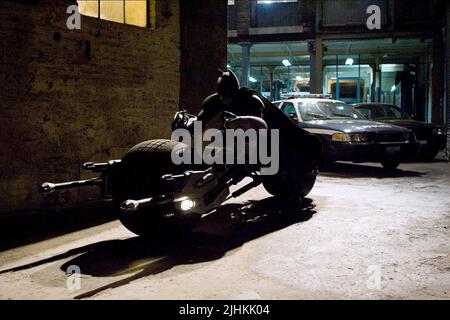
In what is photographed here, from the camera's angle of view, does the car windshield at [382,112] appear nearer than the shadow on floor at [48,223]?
No

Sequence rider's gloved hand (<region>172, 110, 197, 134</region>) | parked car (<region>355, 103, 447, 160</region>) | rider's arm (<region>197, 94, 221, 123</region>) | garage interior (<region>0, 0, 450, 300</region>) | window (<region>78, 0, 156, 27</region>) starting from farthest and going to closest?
parked car (<region>355, 103, 447, 160</region>) < window (<region>78, 0, 156, 27</region>) < rider's arm (<region>197, 94, 221, 123</region>) < rider's gloved hand (<region>172, 110, 197, 134</region>) < garage interior (<region>0, 0, 450, 300</region>)

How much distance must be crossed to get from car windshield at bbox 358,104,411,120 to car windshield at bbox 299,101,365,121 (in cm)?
197

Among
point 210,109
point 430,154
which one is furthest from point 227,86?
point 430,154

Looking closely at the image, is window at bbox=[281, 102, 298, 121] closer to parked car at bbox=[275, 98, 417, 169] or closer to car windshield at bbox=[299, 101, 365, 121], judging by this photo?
parked car at bbox=[275, 98, 417, 169]

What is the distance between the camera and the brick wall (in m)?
5.54

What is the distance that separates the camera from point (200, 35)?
28.1 feet

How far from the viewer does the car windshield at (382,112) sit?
12.9 meters

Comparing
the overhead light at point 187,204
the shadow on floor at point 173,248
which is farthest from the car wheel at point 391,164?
the overhead light at point 187,204

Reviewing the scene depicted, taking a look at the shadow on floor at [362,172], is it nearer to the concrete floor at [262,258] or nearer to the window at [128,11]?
the concrete floor at [262,258]

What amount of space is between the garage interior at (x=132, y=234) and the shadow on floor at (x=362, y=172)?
0.16 ft

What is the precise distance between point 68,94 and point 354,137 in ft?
19.4

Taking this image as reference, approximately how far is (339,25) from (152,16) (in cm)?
1354

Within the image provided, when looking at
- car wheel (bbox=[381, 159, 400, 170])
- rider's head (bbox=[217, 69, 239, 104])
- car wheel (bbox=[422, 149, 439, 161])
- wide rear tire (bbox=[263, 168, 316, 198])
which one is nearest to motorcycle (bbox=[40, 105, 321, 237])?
rider's head (bbox=[217, 69, 239, 104])
